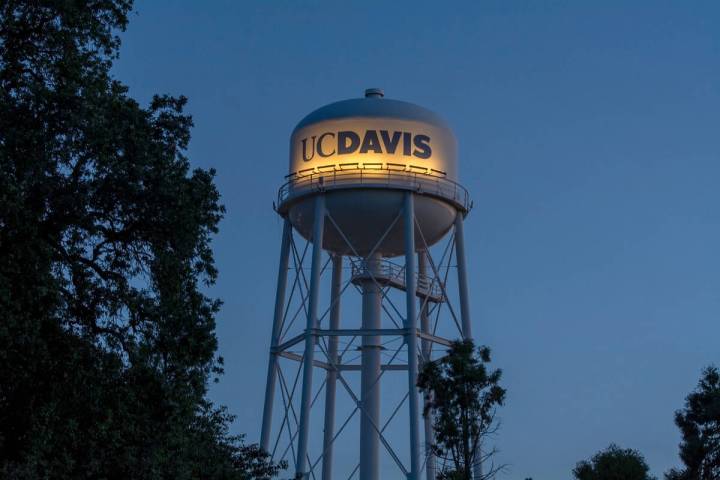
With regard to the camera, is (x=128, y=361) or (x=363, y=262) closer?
(x=128, y=361)

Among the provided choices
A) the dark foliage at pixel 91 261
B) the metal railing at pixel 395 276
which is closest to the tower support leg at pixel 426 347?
the metal railing at pixel 395 276

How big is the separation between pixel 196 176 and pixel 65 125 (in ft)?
13.0

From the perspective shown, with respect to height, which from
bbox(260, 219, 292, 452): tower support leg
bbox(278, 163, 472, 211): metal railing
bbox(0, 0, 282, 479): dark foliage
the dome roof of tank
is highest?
the dome roof of tank

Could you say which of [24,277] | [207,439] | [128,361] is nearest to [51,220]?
[24,277]

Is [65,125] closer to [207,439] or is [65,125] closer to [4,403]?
[4,403]

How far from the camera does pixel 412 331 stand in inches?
1570

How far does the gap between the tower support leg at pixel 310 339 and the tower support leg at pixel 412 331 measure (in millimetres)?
2933

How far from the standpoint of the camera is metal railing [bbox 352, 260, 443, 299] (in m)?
44.5

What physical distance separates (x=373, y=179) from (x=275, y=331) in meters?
6.77

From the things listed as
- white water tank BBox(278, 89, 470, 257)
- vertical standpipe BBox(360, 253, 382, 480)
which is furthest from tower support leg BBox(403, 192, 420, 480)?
vertical standpipe BBox(360, 253, 382, 480)

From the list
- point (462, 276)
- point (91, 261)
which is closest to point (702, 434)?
point (462, 276)

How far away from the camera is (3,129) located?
22.3 metres

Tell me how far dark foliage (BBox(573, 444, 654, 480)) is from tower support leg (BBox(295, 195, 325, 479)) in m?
19.0

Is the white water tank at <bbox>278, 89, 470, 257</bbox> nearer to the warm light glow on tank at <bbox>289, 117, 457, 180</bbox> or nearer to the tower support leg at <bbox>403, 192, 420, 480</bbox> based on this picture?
the warm light glow on tank at <bbox>289, 117, 457, 180</bbox>
